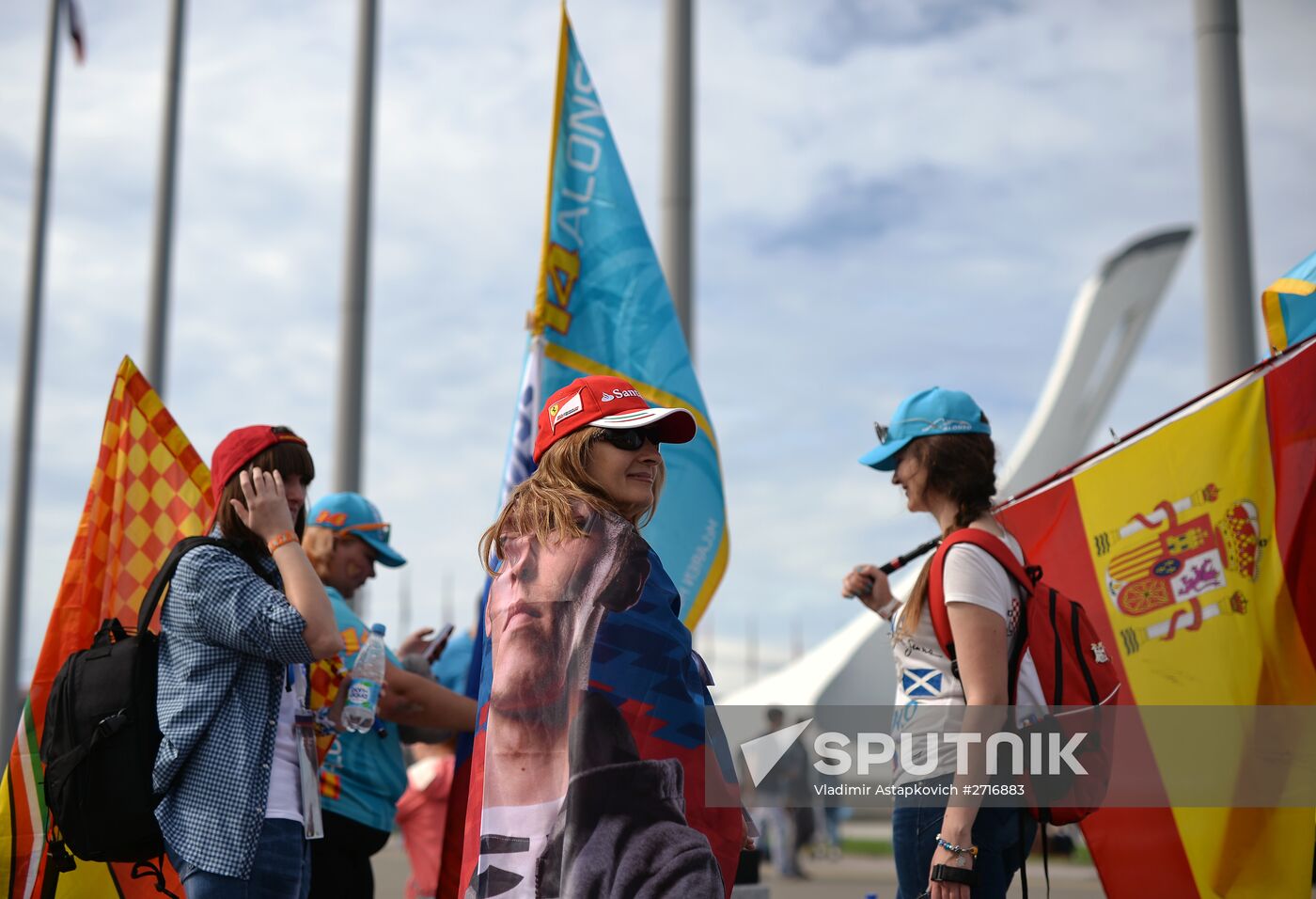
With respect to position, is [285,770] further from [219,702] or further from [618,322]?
[618,322]

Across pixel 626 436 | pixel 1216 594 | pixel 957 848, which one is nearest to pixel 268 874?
pixel 626 436

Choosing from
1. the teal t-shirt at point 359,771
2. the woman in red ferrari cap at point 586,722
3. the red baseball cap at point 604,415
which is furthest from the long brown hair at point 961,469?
the teal t-shirt at point 359,771

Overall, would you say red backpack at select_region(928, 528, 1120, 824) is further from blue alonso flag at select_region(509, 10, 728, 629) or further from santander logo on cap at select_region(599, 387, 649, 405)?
blue alonso flag at select_region(509, 10, 728, 629)

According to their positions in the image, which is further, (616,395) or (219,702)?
(219,702)

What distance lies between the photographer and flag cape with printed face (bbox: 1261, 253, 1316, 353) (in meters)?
3.65

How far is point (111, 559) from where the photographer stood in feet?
13.1

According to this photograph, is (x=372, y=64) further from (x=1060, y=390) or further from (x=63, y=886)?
(x=1060, y=390)

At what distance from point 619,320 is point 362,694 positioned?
2.00 metres

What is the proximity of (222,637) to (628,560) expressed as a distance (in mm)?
1161

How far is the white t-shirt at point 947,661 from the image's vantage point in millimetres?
2848

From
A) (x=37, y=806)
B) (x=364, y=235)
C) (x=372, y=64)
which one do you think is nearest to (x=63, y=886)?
(x=37, y=806)

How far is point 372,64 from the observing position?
1103cm

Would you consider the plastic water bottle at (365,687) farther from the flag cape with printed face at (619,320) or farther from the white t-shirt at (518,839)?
the white t-shirt at (518,839)

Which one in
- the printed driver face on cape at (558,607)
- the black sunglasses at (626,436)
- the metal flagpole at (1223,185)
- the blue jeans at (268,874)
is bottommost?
the blue jeans at (268,874)
